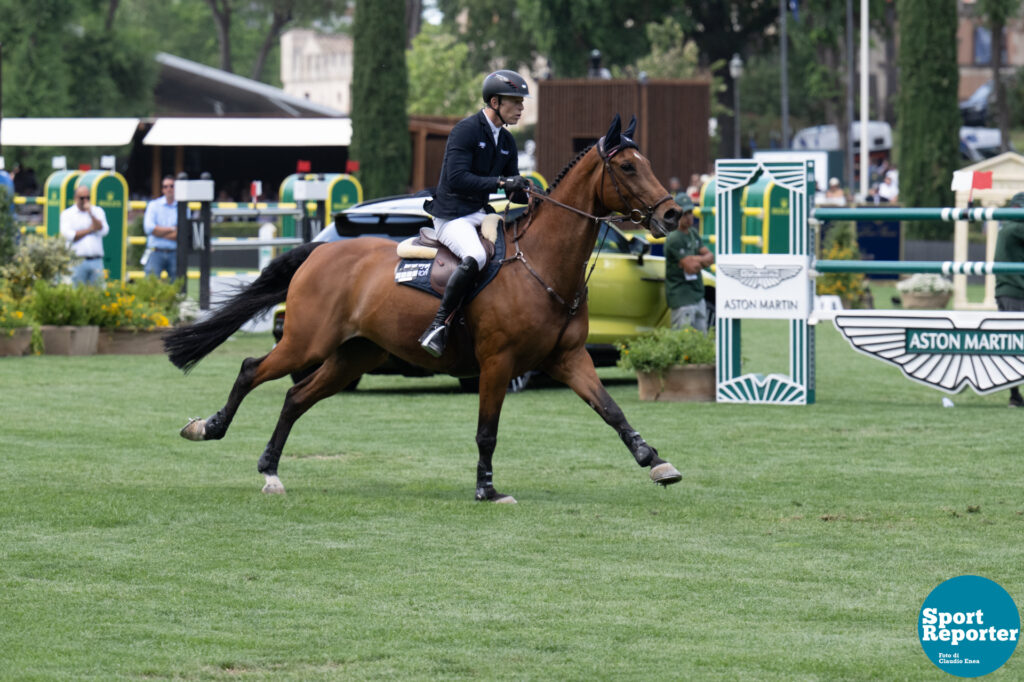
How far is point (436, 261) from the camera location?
988 centimetres

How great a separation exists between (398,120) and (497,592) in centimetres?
3204

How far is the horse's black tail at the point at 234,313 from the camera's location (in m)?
10.7

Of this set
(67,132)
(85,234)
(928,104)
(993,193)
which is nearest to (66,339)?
(85,234)

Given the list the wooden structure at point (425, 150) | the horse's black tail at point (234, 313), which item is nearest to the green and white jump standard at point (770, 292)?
the horse's black tail at point (234, 313)

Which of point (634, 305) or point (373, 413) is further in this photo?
point (634, 305)

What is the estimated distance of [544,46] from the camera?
188 feet

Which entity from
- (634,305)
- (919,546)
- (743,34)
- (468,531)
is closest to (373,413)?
(634,305)

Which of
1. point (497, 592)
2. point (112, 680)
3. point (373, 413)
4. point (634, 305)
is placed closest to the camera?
point (112, 680)

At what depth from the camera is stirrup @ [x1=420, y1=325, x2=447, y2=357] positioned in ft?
31.7

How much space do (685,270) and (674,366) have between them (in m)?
1.18

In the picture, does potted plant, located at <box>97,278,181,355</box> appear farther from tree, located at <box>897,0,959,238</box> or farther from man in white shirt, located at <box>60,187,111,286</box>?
tree, located at <box>897,0,959,238</box>

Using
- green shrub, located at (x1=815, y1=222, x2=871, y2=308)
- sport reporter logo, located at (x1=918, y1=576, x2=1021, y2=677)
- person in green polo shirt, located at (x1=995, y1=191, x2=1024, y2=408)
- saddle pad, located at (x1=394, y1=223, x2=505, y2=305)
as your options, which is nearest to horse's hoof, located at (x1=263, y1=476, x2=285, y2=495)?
saddle pad, located at (x1=394, y1=223, x2=505, y2=305)

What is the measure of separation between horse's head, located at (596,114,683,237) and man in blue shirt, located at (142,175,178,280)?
14.1 meters

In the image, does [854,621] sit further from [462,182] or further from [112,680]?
[462,182]
